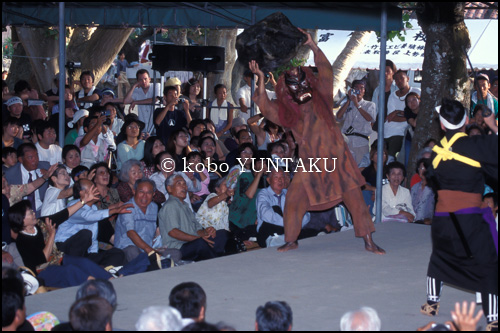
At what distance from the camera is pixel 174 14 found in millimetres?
10984

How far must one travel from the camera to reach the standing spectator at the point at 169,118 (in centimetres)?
976

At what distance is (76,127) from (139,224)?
9.87 feet

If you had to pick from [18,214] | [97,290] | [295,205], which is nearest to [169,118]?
[295,205]

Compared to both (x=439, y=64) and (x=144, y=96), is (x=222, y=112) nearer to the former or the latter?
(x=144, y=96)

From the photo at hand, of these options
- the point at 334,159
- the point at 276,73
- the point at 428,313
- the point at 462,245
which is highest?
the point at 276,73

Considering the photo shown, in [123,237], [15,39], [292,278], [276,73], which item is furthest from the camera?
[276,73]

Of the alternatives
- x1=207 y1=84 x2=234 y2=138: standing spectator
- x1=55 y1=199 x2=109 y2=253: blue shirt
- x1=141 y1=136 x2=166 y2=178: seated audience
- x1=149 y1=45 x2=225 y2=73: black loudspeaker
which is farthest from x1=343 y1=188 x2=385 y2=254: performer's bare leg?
x1=149 y1=45 x2=225 y2=73: black loudspeaker

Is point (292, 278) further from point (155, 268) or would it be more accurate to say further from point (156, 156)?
point (156, 156)

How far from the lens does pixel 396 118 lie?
989cm

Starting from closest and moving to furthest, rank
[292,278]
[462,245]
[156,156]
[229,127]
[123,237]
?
[462,245]
[292,278]
[123,237]
[156,156]
[229,127]

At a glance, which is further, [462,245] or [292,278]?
[292,278]

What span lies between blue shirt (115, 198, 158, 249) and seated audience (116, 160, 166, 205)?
480mm

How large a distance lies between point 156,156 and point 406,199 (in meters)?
2.51

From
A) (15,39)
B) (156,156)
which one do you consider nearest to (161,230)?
(156,156)
